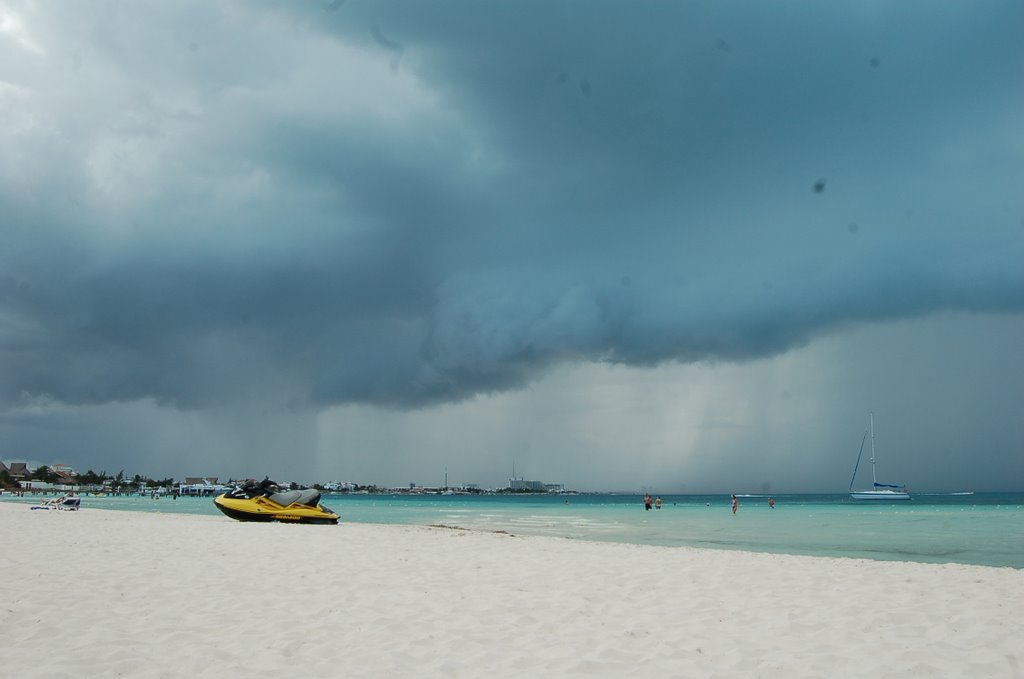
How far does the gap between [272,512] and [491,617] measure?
23498 mm

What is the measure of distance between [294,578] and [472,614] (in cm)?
445

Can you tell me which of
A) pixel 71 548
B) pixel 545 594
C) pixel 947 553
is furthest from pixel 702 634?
pixel 947 553

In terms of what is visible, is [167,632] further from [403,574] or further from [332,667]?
[403,574]

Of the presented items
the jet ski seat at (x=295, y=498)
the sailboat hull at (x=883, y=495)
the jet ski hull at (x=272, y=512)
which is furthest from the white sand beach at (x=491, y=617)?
the sailboat hull at (x=883, y=495)

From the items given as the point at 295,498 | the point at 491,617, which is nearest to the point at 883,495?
the point at 295,498

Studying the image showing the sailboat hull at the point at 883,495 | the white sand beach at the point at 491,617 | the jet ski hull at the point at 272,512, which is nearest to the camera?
the white sand beach at the point at 491,617

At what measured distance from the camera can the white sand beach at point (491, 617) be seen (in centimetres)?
667

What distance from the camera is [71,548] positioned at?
15789 millimetres

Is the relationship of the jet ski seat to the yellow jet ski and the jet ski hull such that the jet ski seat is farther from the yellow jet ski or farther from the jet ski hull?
the jet ski hull

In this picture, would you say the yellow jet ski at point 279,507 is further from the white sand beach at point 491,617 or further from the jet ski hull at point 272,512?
the white sand beach at point 491,617

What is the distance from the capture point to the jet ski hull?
2923 centimetres

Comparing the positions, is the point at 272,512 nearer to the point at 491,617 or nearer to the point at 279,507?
the point at 279,507

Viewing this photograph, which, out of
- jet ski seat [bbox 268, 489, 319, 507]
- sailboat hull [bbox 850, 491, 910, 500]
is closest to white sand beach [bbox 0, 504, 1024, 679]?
jet ski seat [bbox 268, 489, 319, 507]

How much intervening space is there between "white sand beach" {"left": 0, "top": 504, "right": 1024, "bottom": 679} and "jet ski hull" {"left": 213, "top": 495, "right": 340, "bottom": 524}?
14.4 m
